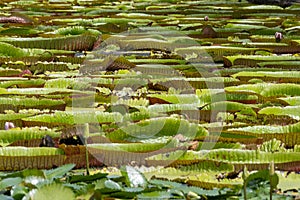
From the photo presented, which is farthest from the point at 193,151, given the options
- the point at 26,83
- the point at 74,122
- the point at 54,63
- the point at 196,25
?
the point at 196,25

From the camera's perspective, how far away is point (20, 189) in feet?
4.95

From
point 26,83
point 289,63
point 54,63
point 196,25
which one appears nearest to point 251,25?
point 196,25

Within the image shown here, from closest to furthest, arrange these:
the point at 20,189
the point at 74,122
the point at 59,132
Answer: the point at 20,189
the point at 59,132
the point at 74,122

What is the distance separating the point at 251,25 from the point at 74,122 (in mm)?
3258

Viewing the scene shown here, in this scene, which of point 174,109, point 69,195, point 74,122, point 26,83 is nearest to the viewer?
point 69,195

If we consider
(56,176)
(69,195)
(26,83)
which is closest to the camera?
(69,195)

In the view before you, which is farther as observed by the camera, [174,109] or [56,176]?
[174,109]

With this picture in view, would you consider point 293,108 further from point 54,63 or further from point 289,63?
point 54,63

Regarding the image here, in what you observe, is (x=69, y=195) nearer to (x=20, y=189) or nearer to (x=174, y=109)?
(x=20, y=189)

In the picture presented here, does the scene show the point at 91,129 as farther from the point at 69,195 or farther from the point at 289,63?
the point at 289,63

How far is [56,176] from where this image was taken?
5.53ft

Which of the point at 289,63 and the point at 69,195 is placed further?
the point at 289,63

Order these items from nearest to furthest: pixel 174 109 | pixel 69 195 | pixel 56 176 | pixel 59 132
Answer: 1. pixel 69 195
2. pixel 56 176
3. pixel 59 132
4. pixel 174 109

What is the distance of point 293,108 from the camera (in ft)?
7.79
